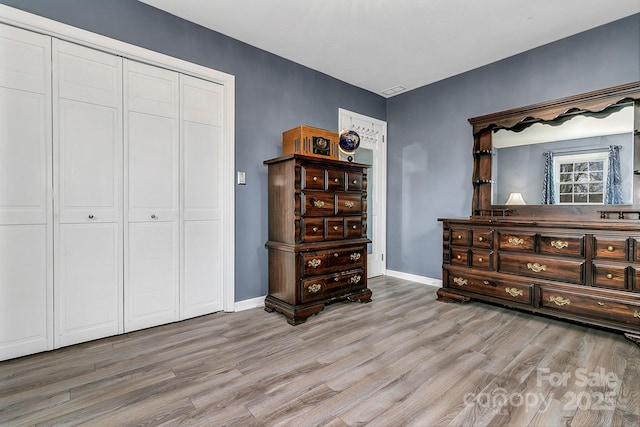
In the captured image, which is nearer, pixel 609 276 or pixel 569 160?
pixel 609 276

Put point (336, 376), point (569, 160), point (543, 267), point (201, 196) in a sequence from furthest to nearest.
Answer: point (569, 160) < point (201, 196) < point (543, 267) < point (336, 376)

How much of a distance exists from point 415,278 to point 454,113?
7.14 ft

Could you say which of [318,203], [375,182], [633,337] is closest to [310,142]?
[318,203]

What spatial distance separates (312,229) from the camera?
2.78m

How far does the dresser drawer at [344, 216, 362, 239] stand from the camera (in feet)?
10.00

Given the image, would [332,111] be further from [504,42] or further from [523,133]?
[523,133]

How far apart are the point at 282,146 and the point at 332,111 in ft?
3.20

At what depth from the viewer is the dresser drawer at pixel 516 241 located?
2.69 metres

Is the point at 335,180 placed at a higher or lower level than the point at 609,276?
higher

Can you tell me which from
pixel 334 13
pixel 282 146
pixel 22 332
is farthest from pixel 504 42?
pixel 22 332

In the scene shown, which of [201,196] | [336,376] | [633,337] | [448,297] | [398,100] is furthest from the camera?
[398,100]

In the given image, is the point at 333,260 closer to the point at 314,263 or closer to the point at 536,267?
the point at 314,263

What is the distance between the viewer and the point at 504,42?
294 centimetres

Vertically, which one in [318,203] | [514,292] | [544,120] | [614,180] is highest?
[544,120]
